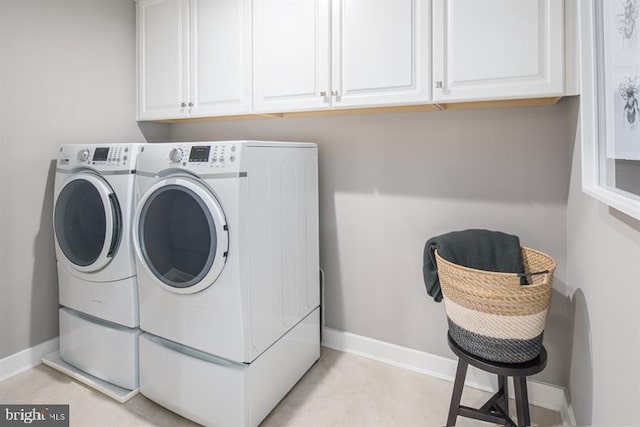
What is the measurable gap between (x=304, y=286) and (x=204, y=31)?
1.61 m

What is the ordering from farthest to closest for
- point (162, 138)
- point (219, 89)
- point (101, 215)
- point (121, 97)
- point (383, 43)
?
point (162, 138), point (121, 97), point (219, 89), point (101, 215), point (383, 43)

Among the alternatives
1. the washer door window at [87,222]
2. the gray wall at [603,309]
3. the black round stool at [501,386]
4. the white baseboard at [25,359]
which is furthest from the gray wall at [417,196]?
the white baseboard at [25,359]

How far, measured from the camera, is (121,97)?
242 centimetres

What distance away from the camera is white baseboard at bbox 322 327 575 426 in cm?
172

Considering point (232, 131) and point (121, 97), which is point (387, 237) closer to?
point (232, 131)

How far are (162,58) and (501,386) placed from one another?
2616 mm

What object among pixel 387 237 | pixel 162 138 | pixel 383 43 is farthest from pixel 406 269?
pixel 162 138

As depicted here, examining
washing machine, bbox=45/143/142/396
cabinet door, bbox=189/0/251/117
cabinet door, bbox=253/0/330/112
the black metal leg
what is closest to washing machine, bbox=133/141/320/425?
washing machine, bbox=45/143/142/396

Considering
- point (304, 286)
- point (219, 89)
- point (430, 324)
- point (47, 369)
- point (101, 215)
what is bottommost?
point (47, 369)

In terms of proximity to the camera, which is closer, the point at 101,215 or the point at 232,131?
the point at 101,215

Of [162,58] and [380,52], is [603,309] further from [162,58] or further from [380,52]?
[162,58]

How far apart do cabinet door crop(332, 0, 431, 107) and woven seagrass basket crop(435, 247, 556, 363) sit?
0.82 metres

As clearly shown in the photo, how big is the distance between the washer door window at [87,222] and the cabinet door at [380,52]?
1.26 m

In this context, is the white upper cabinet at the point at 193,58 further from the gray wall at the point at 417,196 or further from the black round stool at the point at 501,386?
the black round stool at the point at 501,386
